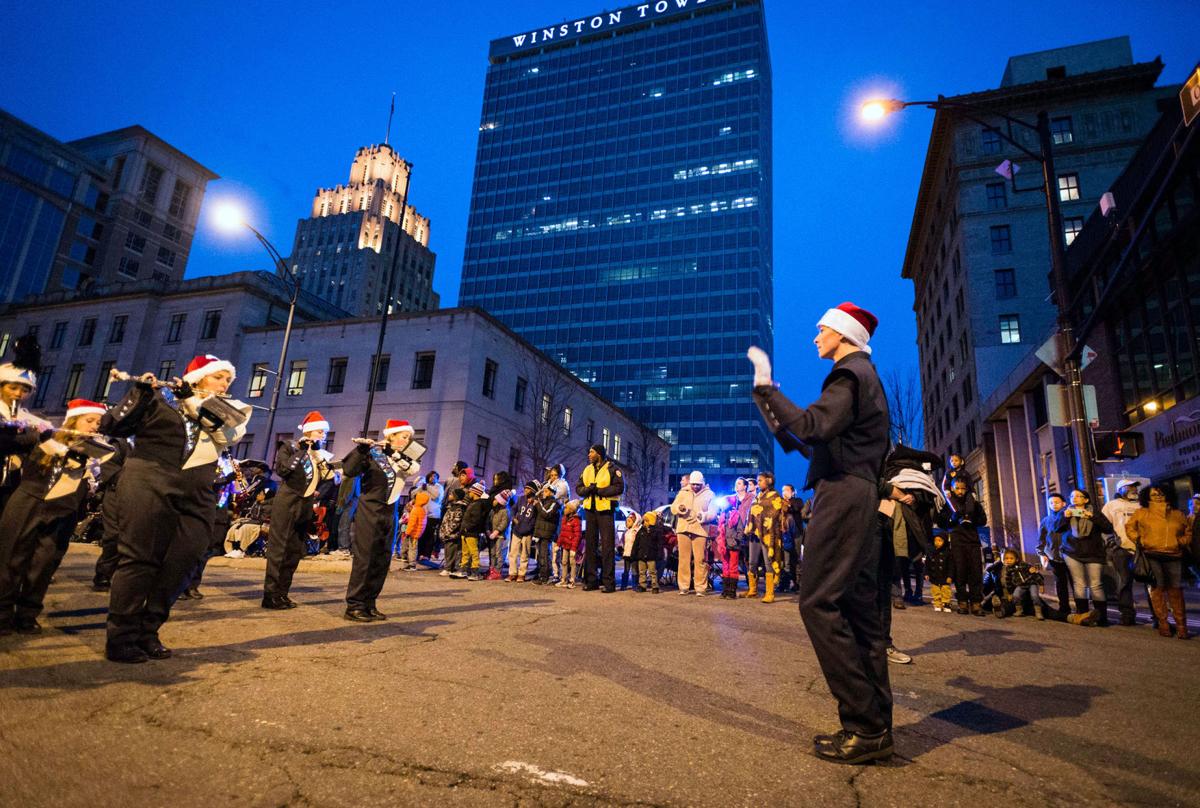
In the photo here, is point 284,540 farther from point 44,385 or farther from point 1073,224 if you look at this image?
point 44,385

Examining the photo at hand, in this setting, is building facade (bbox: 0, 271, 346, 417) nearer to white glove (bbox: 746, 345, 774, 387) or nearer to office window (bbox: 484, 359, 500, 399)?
office window (bbox: 484, 359, 500, 399)

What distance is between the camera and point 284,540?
261 inches

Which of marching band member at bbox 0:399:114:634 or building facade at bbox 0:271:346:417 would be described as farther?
building facade at bbox 0:271:346:417

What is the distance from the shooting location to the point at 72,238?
72.0 m

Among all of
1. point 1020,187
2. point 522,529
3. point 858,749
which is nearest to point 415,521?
point 522,529

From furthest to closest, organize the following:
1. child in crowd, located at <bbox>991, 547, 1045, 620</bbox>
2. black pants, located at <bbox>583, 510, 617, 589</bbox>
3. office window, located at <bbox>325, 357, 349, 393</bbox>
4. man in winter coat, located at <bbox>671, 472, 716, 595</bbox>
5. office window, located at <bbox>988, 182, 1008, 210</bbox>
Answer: office window, located at <bbox>988, 182, 1008, 210</bbox> < office window, located at <bbox>325, 357, 349, 393</bbox> < man in winter coat, located at <bbox>671, 472, 716, 595</bbox> < black pants, located at <bbox>583, 510, 617, 589</bbox> < child in crowd, located at <bbox>991, 547, 1045, 620</bbox>

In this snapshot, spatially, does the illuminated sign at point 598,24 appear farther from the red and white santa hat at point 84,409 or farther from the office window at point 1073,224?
the red and white santa hat at point 84,409

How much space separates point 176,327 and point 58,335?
11226 millimetres

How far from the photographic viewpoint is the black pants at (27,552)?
15.6 ft

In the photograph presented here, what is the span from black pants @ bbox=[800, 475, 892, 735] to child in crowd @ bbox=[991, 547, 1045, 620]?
29.1 ft

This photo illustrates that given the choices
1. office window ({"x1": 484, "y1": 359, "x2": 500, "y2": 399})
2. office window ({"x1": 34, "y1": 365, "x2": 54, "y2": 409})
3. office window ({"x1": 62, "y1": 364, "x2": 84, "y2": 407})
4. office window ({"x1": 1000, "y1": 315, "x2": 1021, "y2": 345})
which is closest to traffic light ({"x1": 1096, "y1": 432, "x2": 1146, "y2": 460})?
office window ({"x1": 484, "y1": 359, "x2": 500, "y2": 399})

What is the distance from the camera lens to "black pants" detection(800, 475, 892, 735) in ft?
9.68

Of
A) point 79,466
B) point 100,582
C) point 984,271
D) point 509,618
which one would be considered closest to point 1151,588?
point 509,618

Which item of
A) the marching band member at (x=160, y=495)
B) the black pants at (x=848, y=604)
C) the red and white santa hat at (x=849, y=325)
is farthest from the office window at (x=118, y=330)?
the black pants at (x=848, y=604)
